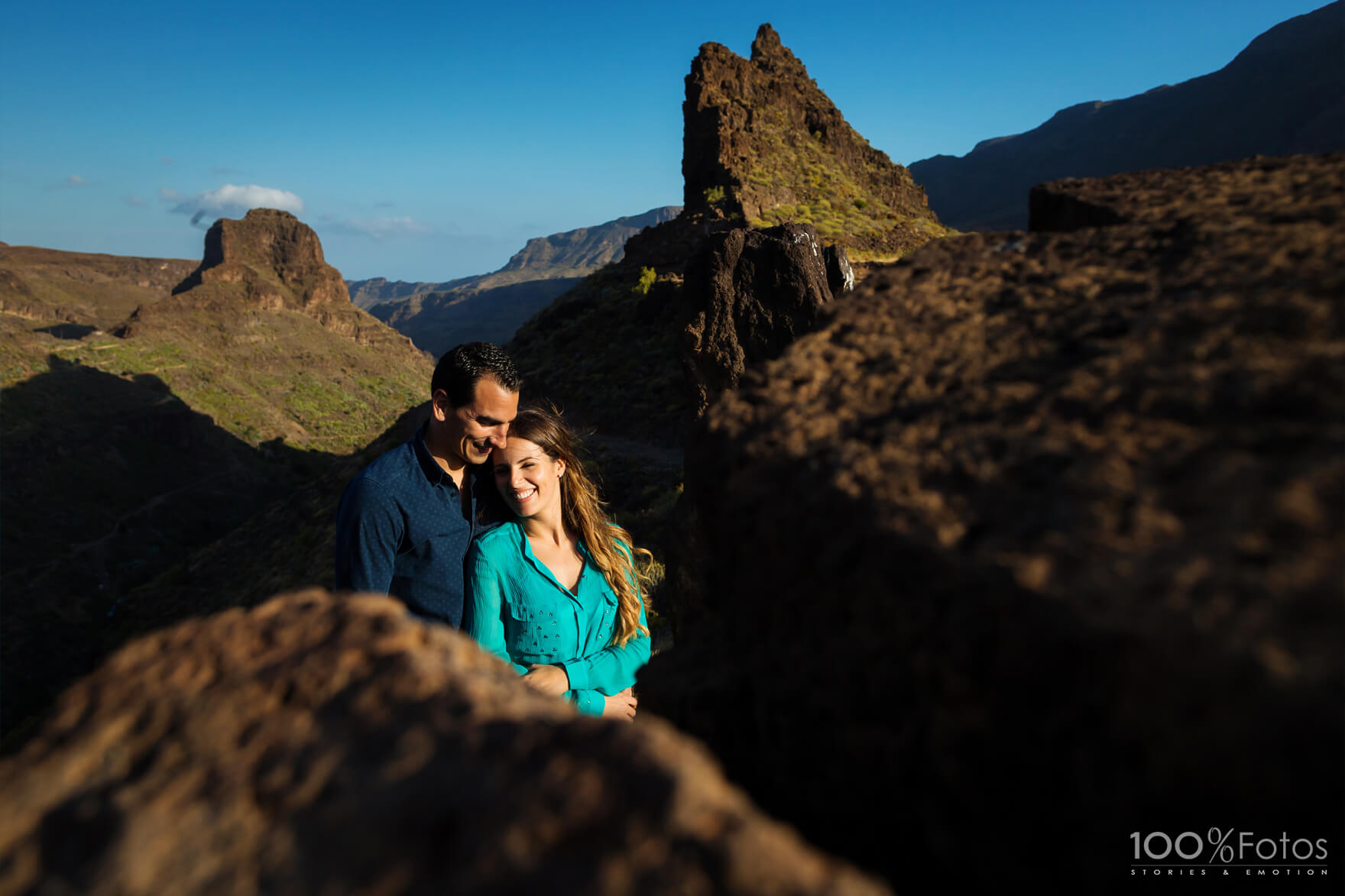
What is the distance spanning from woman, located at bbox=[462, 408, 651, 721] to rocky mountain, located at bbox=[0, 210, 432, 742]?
25523 millimetres

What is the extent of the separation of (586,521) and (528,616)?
0.55m

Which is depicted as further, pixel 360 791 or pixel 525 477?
pixel 525 477

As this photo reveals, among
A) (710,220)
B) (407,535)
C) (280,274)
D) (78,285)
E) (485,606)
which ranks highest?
(78,285)

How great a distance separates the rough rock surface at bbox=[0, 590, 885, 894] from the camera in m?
0.63

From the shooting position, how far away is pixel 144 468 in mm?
43656

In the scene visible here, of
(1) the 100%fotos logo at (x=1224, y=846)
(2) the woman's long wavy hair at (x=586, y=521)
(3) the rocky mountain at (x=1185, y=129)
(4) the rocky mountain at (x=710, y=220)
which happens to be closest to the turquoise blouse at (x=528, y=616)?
(2) the woman's long wavy hair at (x=586, y=521)

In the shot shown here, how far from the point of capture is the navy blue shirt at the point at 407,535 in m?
2.82

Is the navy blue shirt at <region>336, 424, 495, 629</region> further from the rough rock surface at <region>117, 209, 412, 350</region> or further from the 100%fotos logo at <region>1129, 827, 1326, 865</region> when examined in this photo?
the rough rock surface at <region>117, 209, 412, 350</region>

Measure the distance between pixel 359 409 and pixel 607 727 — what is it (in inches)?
2608

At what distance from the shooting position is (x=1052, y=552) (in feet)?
2.52

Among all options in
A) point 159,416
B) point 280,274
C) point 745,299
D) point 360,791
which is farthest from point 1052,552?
point 280,274

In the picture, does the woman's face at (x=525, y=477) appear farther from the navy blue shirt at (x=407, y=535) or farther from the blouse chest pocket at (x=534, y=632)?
the blouse chest pocket at (x=534, y=632)

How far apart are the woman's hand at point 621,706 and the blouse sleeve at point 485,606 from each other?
0.38 metres

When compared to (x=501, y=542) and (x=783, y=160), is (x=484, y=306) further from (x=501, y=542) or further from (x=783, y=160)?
(x=501, y=542)
